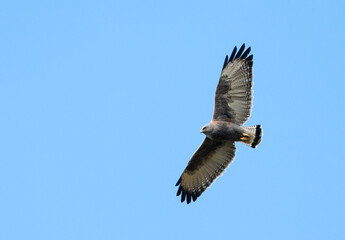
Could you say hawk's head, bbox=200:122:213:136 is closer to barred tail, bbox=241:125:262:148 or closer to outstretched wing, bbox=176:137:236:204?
outstretched wing, bbox=176:137:236:204

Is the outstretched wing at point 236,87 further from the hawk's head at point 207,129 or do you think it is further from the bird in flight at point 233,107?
the hawk's head at point 207,129

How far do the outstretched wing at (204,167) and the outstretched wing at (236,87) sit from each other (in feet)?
2.64

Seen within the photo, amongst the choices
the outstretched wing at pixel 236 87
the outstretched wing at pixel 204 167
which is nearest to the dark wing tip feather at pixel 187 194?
the outstretched wing at pixel 204 167

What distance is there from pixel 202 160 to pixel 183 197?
3.22 feet

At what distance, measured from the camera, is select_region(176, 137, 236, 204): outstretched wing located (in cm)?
1252

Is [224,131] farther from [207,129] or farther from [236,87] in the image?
[236,87]

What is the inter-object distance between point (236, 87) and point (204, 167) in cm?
201

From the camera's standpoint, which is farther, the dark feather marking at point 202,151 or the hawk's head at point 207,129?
the dark feather marking at point 202,151

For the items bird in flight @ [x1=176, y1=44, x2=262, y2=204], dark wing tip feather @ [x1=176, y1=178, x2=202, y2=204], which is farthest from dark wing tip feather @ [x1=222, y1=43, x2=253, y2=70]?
dark wing tip feather @ [x1=176, y1=178, x2=202, y2=204]

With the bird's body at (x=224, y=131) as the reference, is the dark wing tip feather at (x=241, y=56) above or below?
above

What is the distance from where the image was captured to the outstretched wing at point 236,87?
38.7 ft

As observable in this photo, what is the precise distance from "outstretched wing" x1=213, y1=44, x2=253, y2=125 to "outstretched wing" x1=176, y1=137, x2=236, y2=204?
80cm

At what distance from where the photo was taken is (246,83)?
38.7 feet

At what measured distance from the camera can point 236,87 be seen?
38.8 feet
